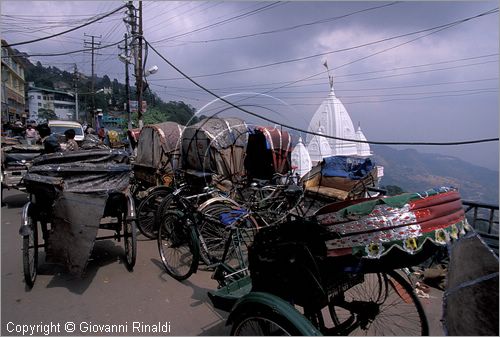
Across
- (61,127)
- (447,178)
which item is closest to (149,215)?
(447,178)

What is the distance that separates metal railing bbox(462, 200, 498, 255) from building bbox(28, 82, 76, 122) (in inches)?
2776

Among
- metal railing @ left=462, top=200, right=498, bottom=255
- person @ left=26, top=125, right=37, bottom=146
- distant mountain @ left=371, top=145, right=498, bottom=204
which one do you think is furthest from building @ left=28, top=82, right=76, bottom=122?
metal railing @ left=462, top=200, right=498, bottom=255

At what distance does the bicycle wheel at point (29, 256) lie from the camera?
12.3 ft

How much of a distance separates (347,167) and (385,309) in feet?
11.7

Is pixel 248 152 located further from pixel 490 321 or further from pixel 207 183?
pixel 490 321

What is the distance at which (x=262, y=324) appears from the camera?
221 cm

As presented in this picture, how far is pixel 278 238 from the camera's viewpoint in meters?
2.30

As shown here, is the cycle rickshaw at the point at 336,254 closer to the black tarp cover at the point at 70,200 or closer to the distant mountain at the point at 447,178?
the distant mountain at the point at 447,178

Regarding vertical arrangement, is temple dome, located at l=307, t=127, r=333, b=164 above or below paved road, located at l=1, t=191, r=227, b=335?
above

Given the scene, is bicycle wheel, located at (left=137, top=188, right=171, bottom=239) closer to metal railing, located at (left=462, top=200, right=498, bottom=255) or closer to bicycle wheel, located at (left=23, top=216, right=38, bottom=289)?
bicycle wheel, located at (left=23, top=216, right=38, bottom=289)

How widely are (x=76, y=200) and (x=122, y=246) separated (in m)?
1.77

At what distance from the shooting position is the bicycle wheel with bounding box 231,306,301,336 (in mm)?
Answer: 1976

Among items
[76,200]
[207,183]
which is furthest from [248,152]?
[76,200]

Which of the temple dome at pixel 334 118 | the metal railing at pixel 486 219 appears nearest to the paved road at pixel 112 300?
the metal railing at pixel 486 219
